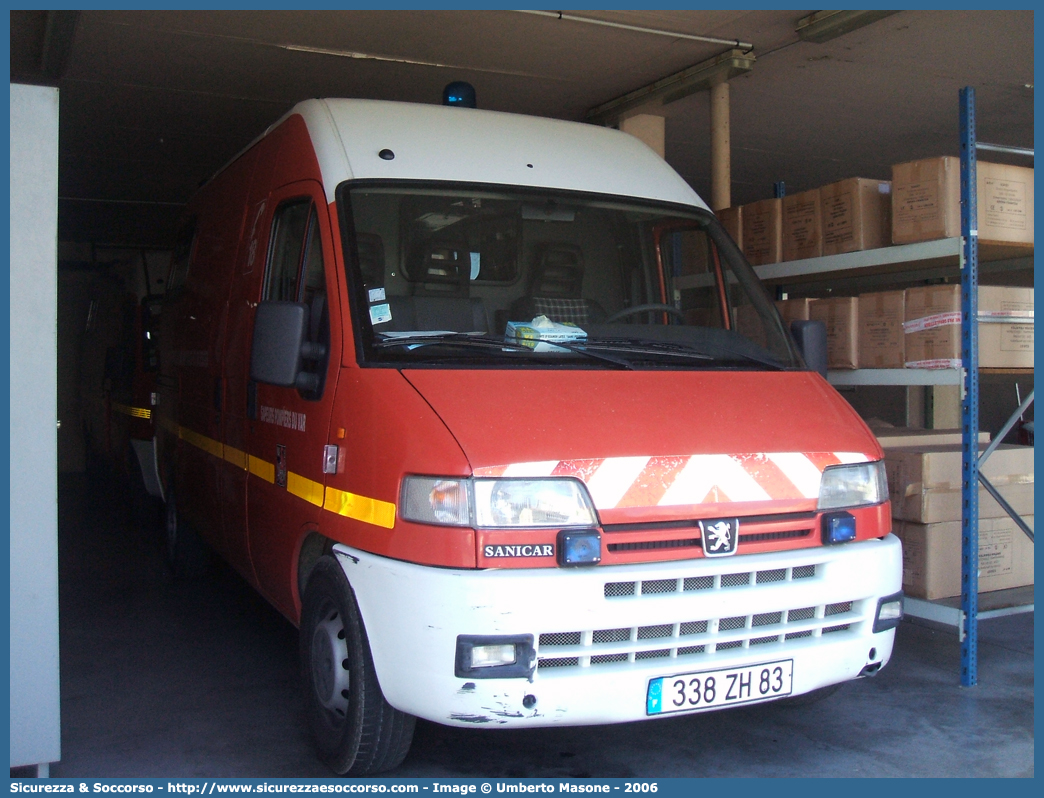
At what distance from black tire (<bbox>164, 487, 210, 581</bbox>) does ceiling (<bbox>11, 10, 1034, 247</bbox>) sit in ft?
9.50

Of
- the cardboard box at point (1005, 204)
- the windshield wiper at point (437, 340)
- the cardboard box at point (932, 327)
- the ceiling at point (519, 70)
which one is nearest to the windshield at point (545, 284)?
the windshield wiper at point (437, 340)

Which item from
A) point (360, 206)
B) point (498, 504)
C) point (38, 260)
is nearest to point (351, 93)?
point (360, 206)

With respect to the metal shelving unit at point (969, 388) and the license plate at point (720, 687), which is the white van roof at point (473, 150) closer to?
the metal shelving unit at point (969, 388)

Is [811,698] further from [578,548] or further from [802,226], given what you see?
[802,226]

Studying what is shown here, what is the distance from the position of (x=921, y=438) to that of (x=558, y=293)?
2.47 m

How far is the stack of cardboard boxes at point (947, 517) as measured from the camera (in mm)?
4906

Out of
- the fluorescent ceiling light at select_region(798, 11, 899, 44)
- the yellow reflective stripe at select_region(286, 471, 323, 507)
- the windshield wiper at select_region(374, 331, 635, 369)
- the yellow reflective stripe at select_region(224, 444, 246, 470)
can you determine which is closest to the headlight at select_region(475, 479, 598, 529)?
the windshield wiper at select_region(374, 331, 635, 369)

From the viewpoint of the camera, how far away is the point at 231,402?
15.6 feet

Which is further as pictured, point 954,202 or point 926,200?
point 926,200

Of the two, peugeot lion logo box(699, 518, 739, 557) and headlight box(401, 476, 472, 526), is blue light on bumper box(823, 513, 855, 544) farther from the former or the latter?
headlight box(401, 476, 472, 526)

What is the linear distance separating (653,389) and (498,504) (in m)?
0.80

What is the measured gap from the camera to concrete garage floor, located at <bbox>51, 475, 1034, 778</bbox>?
12.1 ft

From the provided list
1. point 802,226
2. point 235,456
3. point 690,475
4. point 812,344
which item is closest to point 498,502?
point 690,475

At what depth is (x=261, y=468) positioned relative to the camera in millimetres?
4270
